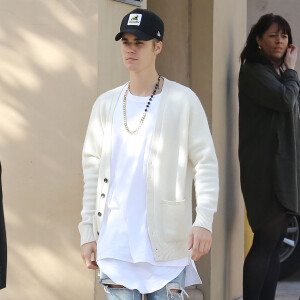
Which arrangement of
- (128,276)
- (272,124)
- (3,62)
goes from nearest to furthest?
(128,276)
(3,62)
(272,124)

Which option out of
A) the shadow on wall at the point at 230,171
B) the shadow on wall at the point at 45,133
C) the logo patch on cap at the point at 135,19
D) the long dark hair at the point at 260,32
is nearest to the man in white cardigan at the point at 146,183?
the logo patch on cap at the point at 135,19

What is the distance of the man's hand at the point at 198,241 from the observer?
Result: 385cm

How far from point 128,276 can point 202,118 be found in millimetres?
776

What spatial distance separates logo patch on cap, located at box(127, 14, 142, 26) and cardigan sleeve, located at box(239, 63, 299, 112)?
187 centimetres

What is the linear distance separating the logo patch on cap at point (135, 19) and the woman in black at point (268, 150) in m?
1.87

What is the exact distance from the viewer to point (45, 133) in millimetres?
5023

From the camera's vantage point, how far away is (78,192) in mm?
5121

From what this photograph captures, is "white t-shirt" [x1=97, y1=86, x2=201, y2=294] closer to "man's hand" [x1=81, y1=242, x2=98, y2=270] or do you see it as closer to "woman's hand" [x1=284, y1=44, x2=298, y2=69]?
"man's hand" [x1=81, y1=242, x2=98, y2=270]

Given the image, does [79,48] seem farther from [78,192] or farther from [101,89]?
[78,192]

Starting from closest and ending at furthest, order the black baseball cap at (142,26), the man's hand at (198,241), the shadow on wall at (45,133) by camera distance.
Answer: the man's hand at (198,241) < the black baseball cap at (142,26) < the shadow on wall at (45,133)

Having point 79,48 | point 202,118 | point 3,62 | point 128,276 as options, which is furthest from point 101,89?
point 128,276

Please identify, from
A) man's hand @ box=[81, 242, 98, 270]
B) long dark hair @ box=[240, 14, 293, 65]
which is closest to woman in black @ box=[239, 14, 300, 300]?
long dark hair @ box=[240, 14, 293, 65]

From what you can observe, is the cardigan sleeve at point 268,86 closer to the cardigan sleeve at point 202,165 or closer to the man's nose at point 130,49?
the cardigan sleeve at point 202,165

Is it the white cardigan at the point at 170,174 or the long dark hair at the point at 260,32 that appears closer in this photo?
the white cardigan at the point at 170,174
